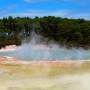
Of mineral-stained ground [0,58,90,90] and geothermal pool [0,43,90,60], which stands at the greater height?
mineral-stained ground [0,58,90,90]

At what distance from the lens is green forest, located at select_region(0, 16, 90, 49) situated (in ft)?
240

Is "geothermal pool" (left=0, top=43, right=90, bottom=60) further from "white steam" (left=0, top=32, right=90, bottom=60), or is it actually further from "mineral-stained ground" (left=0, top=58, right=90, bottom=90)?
"mineral-stained ground" (left=0, top=58, right=90, bottom=90)

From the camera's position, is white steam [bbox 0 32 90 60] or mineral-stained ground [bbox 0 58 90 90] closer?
mineral-stained ground [bbox 0 58 90 90]

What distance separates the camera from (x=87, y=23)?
7794 cm

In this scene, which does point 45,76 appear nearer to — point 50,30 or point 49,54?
point 49,54

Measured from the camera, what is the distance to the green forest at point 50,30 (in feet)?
240

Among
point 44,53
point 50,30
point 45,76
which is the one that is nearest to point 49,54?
point 44,53

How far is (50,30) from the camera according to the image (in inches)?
3260

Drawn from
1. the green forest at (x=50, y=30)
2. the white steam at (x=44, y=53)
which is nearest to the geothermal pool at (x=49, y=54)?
the white steam at (x=44, y=53)

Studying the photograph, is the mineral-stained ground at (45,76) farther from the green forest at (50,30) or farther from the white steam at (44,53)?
the green forest at (50,30)

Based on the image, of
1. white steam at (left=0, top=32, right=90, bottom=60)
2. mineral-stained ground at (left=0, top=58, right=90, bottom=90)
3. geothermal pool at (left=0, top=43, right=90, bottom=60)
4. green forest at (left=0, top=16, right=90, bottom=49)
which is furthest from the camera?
green forest at (left=0, top=16, right=90, bottom=49)

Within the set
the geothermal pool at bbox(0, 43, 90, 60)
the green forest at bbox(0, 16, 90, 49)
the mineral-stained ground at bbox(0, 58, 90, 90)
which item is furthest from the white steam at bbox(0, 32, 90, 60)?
the mineral-stained ground at bbox(0, 58, 90, 90)

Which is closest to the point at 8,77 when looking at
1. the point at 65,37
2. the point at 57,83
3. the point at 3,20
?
the point at 57,83

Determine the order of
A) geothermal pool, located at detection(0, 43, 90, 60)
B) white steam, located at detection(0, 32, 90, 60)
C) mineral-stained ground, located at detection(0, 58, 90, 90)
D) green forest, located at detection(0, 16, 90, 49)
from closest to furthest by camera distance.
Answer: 1. mineral-stained ground, located at detection(0, 58, 90, 90)
2. geothermal pool, located at detection(0, 43, 90, 60)
3. white steam, located at detection(0, 32, 90, 60)
4. green forest, located at detection(0, 16, 90, 49)
